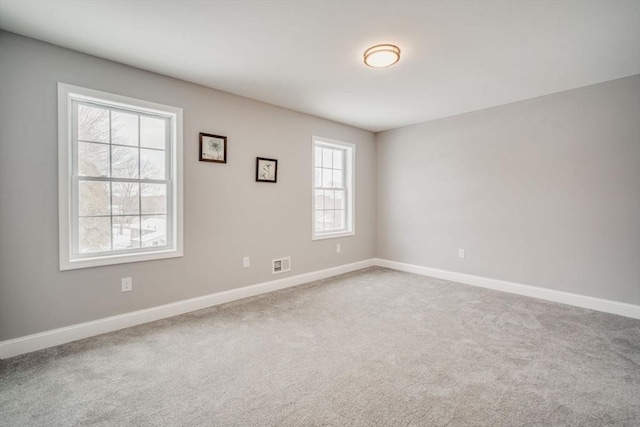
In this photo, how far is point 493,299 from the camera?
370 centimetres

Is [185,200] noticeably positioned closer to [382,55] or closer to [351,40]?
[351,40]

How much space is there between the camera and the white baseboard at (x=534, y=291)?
3.19m

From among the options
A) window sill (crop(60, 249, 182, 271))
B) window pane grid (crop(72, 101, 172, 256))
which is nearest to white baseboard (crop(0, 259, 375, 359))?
window sill (crop(60, 249, 182, 271))

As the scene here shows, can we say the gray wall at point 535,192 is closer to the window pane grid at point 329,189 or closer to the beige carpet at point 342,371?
the beige carpet at point 342,371

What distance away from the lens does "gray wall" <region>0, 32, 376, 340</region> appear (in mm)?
2365

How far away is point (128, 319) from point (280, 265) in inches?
72.8

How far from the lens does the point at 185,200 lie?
326cm

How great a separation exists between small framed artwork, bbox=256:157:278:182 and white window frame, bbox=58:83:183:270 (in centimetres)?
97

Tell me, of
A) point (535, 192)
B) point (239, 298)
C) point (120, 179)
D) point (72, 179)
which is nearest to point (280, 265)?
point (239, 298)

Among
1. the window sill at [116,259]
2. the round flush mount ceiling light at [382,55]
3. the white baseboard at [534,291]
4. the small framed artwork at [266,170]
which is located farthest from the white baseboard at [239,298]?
the round flush mount ceiling light at [382,55]

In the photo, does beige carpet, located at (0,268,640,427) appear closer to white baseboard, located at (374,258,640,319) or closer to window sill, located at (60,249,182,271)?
white baseboard, located at (374,258,640,319)

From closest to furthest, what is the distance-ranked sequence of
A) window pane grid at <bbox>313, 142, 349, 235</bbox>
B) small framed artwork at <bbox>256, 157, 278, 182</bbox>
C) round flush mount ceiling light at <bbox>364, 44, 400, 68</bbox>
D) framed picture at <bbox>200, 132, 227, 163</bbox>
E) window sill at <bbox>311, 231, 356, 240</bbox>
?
round flush mount ceiling light at <bbox>364, 44, 400, 68</bbox> → framed picture at <bbox>200, 132, 227, 163</bbox> → small framed artwork at <bbox>256, 157, 278, 182</bbox> → window sill at <bbox>311, 231, 356, 240</bbox> → window pane grid at <bbox>313, 142, 349, 235</bbox>

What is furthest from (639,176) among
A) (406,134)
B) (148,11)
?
(148,11)

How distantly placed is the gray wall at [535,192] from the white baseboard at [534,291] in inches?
2.8
